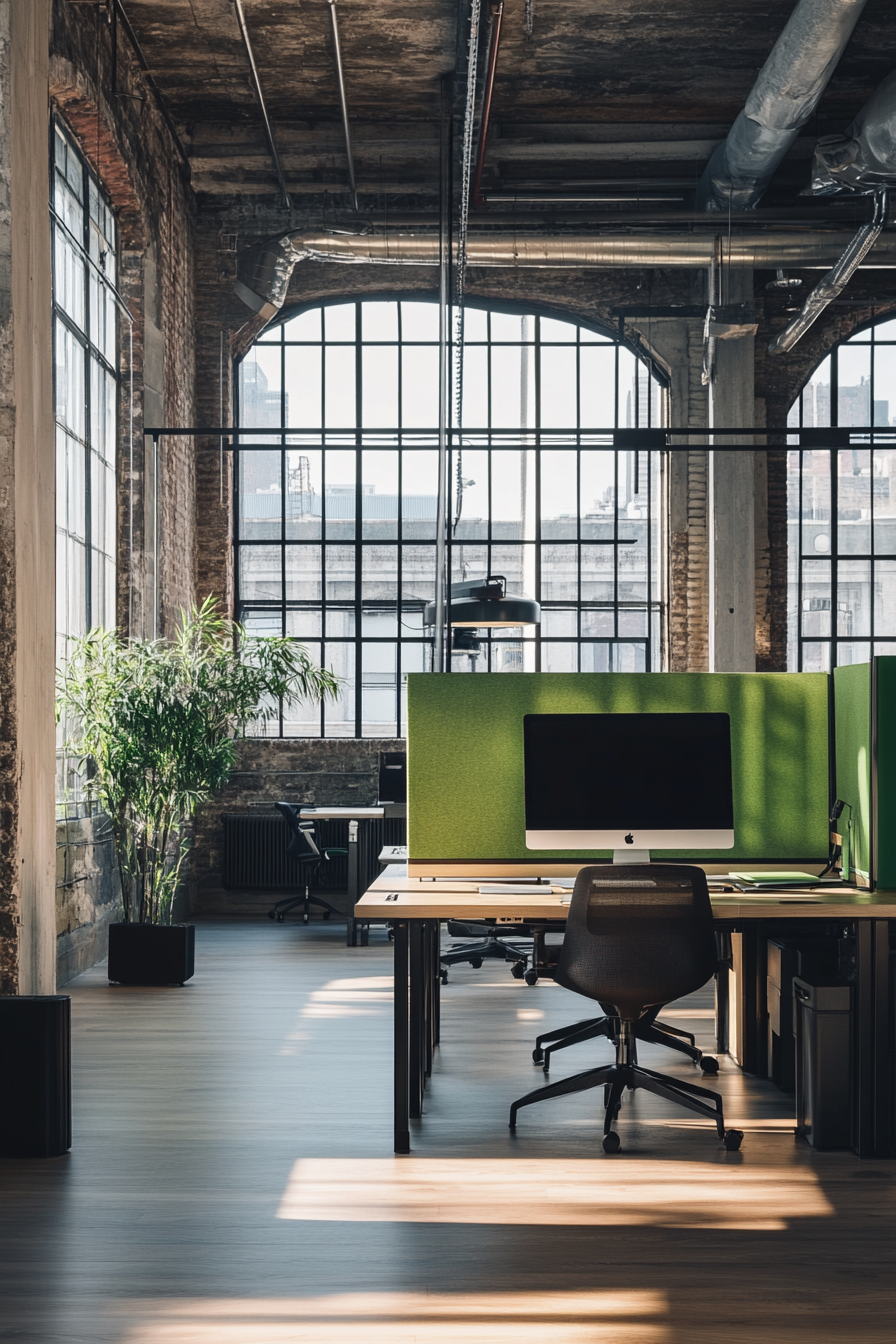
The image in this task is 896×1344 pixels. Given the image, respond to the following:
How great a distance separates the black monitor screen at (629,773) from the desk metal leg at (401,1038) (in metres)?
0.60

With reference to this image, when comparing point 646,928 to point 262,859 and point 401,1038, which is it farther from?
point 262,859

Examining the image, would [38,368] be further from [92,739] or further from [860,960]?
[860,960]

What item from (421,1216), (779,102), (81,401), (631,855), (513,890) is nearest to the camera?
(421,1216)

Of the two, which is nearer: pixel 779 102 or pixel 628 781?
pixel 628 781

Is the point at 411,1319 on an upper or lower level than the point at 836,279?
lower

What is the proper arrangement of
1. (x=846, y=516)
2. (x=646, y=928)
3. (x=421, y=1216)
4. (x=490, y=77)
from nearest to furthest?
(x=421, y=1216) < (x=646, y=928) < (x=490, y=77) < (x=846, y=516)

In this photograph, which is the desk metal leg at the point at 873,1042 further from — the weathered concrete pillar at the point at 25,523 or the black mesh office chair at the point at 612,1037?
the weathered concrete pillar at the point at 25,523

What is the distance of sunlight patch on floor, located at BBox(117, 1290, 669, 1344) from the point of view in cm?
253

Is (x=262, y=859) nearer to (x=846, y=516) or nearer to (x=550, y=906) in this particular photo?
(x=846, y=516)

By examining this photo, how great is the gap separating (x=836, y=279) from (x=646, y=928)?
6197 millimetres

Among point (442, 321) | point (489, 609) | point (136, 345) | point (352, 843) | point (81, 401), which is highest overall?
point (136, 345)

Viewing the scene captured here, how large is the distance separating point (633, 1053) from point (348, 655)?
6.70 meters

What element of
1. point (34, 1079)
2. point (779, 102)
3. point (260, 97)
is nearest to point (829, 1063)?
point (34, 1079)

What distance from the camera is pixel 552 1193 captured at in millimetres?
3352
